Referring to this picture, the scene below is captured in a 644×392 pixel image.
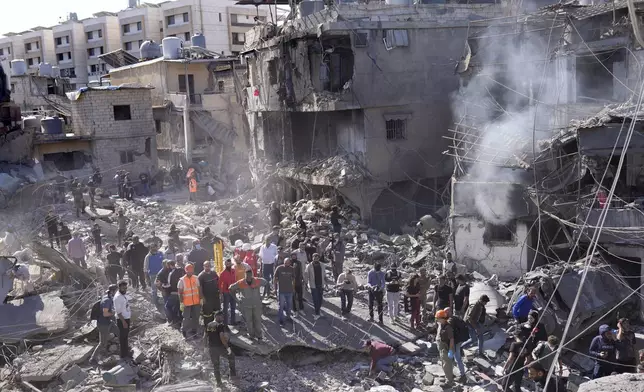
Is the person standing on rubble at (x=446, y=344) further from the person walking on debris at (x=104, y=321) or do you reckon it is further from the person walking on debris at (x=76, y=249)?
the person walking on debris at (x=76, y=249)

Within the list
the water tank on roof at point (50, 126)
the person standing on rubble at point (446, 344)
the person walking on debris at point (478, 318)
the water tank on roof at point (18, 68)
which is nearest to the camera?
the person standing on rubble at point (446, 344)

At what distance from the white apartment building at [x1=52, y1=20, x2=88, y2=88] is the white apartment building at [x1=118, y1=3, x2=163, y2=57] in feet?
15.9

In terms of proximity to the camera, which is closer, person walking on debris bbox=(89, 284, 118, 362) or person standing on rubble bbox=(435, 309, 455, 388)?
person standing on rubble bbox=(435, 309, 455, 388)

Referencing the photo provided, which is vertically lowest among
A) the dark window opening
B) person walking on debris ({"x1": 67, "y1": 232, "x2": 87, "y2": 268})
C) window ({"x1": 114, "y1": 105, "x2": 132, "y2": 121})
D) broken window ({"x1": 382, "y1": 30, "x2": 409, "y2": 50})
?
person walking on debris ({"x1": 67, "y1": 232, "x2": 87, "y2": 268})

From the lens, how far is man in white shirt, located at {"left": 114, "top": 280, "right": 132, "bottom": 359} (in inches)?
423

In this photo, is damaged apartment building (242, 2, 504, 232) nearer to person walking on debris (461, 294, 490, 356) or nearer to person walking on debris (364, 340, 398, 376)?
person walking on debris (461, 294, 490, 356)

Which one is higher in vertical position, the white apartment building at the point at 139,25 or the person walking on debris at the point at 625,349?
the white apartment building at the point at 139,25

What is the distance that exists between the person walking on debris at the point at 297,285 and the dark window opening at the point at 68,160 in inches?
939

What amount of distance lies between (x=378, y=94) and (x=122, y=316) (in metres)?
13.5

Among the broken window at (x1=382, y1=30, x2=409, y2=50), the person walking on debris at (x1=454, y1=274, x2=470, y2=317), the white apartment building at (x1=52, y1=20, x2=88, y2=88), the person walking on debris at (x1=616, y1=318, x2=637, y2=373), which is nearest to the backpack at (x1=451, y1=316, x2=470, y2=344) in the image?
the person walking on debris at (x1=454, y1=274, x2=470, y2=317)

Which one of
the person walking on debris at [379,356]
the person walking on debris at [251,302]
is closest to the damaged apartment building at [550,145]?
the person walking on debris at [379,356]

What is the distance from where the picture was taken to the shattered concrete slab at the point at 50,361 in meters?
10.3

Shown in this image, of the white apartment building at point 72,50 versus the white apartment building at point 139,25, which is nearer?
the white apartment building at point 139,25

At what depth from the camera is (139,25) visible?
59969 mm
